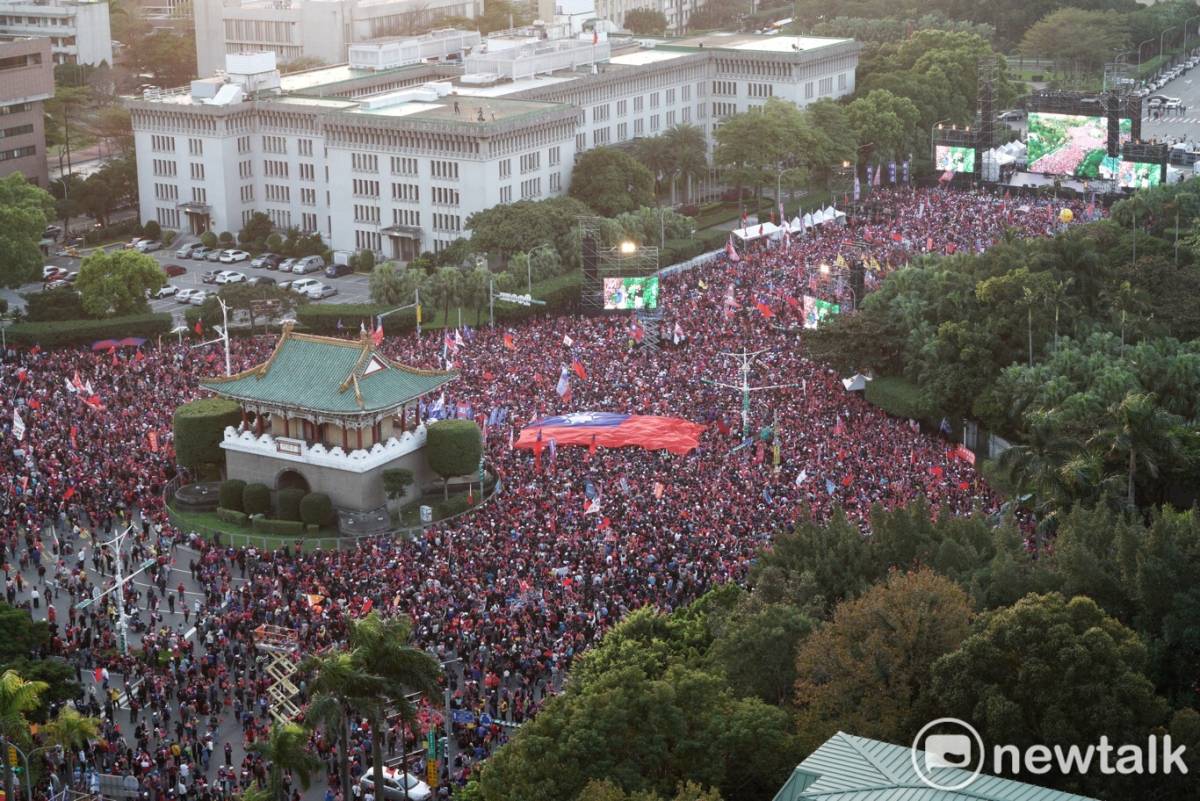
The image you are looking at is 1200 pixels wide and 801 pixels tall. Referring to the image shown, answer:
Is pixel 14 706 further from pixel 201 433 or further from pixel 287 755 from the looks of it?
pixel 201 433

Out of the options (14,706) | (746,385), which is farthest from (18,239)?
(14,706)

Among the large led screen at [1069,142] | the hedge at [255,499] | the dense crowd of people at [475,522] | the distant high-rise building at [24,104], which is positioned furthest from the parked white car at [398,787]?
the distant high-rise building at [24,104]

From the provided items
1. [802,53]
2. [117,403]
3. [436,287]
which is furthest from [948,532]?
[802,53]

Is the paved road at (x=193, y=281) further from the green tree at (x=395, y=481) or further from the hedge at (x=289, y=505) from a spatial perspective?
the green tree at (x=395, y=481)

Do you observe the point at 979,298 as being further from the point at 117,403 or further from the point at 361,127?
the point at 361,127

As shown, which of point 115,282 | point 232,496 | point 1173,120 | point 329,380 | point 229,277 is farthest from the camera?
point 1173,120

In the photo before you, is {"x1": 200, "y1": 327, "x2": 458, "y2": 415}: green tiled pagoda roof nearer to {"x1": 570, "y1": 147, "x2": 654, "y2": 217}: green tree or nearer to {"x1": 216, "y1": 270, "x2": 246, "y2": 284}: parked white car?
{"x1": 216, "y1": 270, "x2": 246, "y2": 284}: parked white car
